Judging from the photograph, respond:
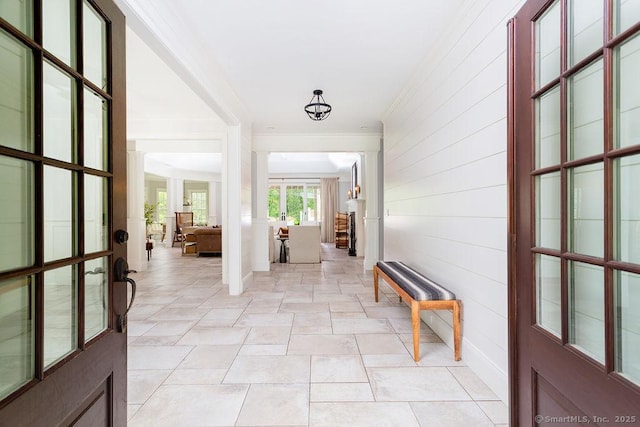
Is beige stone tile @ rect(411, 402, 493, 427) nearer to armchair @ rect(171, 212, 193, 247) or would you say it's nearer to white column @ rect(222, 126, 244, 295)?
white column @ rect(222, 126, 244, 295)

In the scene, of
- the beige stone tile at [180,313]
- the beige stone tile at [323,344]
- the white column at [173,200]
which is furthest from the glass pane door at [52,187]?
the white column at [173,200]

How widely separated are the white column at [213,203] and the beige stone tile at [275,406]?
1172cm

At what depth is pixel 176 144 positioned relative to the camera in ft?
21.5

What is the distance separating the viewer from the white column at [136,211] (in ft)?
21.0

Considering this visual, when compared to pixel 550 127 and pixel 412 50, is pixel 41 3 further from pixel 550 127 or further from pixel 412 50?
pixel 412 50

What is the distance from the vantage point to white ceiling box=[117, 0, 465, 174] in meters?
2.41

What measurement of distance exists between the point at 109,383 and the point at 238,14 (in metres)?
2.50

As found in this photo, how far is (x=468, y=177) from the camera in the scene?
2324mm

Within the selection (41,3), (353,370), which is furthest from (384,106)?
(41,3)

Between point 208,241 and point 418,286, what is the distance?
277 inches

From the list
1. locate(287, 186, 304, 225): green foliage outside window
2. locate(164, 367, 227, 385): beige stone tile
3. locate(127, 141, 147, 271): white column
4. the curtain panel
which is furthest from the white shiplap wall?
locate(287, 186, 304, 225): green foliage outside window

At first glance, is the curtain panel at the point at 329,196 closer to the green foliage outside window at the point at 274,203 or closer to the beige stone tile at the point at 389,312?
the green foliage outside window at the point at 274,203

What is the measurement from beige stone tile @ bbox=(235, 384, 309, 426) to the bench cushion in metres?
1.05

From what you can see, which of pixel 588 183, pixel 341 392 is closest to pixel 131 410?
pixel 341 392
